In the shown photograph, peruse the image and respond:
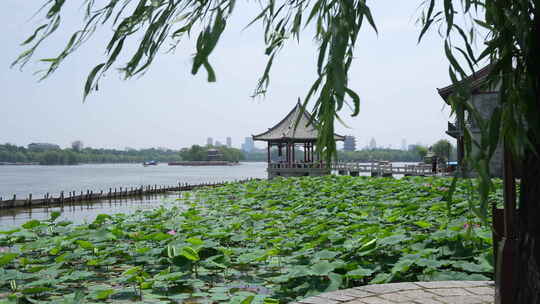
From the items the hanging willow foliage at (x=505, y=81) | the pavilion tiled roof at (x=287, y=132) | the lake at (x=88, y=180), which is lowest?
the lake at (x=88, y=180)

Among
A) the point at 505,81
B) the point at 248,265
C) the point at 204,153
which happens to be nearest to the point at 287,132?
the point at 248,265

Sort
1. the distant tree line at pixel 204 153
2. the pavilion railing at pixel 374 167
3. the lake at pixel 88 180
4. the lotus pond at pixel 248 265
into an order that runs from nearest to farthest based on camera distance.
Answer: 1. the lotus pond at pixel 248 265
2. the pavilion railing at pixel 374 167
3. the lake at pixel 88 180
4. the distant tree line at pixel 204 153

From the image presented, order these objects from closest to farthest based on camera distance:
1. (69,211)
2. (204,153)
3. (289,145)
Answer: (69,211) < (289,145) < (204,153)

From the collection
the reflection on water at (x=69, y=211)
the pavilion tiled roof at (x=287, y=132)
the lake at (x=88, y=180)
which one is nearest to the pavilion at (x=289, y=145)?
the pavilion tiled roof at (x=287, y=132)

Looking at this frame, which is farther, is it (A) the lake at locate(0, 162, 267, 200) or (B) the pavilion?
(A) the lake at locate(0, 162, 267, 200)

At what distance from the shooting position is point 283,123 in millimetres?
27828

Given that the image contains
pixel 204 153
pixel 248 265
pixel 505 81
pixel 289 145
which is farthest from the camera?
pixel 204 153

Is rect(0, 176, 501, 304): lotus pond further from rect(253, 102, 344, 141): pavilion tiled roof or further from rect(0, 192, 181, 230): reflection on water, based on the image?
rect(253, 102, 344, 141): pavilion tiled roof

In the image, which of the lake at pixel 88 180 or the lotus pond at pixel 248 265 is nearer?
the lotus pond at pixel 248 265

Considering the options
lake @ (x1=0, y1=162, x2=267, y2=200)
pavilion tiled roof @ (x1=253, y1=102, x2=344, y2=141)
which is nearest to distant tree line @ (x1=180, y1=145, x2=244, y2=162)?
lake @ (x1=0, y1=162, x2=267, y2=200)

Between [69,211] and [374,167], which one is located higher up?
[374,167]

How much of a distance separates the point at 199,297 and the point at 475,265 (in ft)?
6.75

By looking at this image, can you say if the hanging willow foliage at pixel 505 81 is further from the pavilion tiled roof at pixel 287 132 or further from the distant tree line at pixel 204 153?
the distant tree line at pixel 204 153

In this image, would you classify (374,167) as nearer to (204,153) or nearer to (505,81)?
(505,81)
